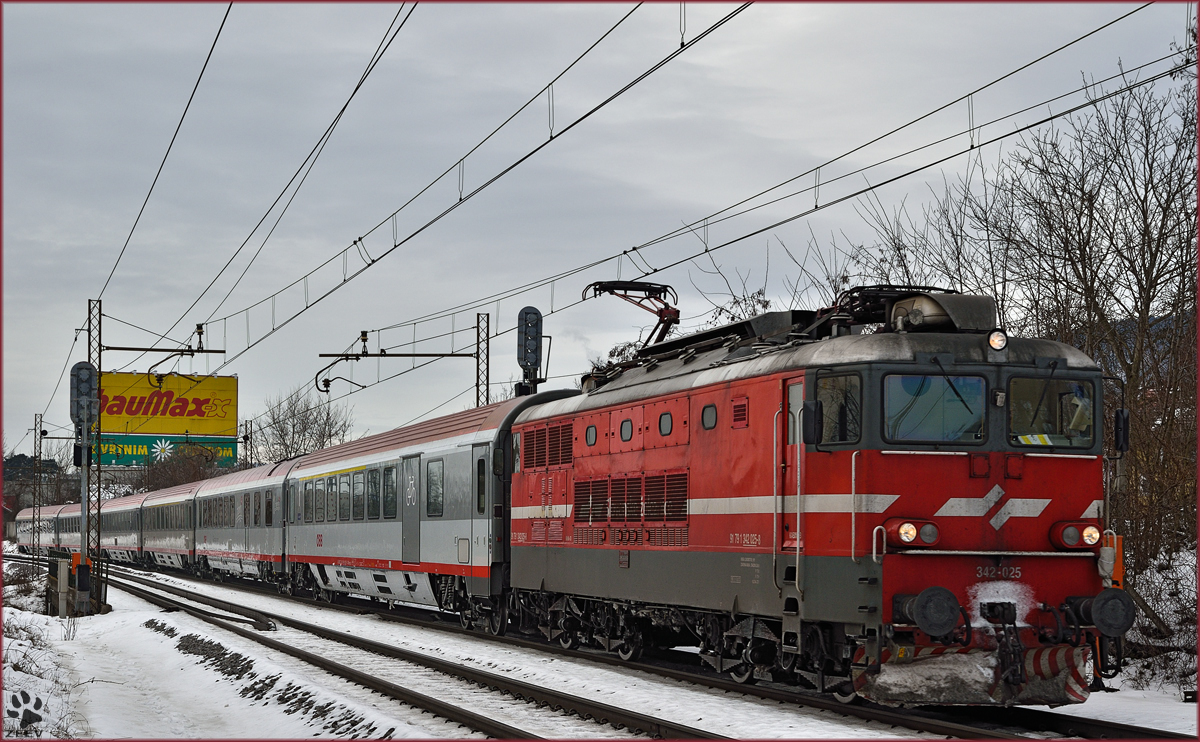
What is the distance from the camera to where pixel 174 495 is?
5281 centimetres

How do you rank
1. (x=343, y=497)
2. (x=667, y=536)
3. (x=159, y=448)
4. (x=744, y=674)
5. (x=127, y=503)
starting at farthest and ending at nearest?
(x=127, y=503) → (x=159, y=448) → (x=343, y=497) → (x=667, y=536) → (x=744, y=674)

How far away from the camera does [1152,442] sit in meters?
16.8

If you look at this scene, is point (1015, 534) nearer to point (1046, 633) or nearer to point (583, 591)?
point (1046, 633)

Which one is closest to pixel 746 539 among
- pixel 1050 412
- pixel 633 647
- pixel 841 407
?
pixel 841 407

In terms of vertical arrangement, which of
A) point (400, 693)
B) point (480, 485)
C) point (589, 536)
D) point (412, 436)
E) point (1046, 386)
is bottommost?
point (400, 693)

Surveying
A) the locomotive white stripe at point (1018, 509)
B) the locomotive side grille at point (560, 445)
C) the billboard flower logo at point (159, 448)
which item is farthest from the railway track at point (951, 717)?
the billboard flower logo at point (159, 448)

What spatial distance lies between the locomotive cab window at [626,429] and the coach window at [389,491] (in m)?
10.7

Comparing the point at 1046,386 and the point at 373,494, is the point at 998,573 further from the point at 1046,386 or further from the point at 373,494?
the point at 373,494

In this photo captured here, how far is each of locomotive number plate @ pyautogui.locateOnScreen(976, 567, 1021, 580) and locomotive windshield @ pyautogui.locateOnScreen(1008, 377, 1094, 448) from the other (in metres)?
1.22

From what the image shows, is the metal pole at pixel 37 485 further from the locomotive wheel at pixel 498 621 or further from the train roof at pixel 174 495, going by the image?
the locomotive wheel at pixel 498 621

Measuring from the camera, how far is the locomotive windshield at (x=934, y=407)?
37.7 ft

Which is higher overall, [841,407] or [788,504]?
[841,407]

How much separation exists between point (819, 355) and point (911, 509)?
5.75ft

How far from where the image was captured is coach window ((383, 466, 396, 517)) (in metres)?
25.5
